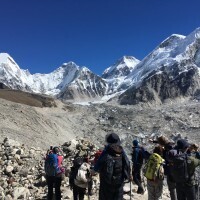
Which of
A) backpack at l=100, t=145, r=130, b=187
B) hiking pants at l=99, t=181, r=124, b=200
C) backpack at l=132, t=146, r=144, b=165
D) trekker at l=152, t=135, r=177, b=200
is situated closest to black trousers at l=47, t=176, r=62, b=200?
backpack at l=132, t=146, r=144, b=165

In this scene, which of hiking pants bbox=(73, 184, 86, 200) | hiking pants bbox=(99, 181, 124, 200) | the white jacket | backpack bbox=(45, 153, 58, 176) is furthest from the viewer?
backpack bbox=(45, 153, 58, 176)

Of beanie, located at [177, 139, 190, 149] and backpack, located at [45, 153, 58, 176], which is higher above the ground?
beanie, located at [177, 139, 190, 149]

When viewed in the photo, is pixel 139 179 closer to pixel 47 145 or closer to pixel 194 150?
pixel 194 150

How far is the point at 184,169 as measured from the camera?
845 cm

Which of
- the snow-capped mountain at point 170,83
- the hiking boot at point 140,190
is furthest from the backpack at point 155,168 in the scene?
the snow-capped mountain at point 170,83

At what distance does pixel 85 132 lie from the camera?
43844 millimetres

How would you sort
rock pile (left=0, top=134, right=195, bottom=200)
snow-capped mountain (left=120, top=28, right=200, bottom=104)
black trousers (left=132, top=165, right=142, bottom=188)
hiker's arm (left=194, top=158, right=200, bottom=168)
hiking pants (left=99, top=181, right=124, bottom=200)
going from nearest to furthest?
hiking pants (left=99, top=181, right=124, bottom=200) < hiker's arm (left=194, top=158, right=200, bottom=168) < black trousers (left=132, top=165, right=142, bottom=188) < rock pile (left=0, top=134, right=195, bottom=200) < snow-capped mountain (left=120, top=28, right=200, bottom=104)

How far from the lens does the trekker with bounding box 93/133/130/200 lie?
757cm

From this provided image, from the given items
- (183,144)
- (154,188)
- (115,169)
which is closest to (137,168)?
(154,188)

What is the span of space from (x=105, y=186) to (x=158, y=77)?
165 metres

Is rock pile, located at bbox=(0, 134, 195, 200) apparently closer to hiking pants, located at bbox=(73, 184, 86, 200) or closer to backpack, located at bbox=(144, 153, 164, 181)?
hiking pants, located at bbox=(73, 184, 86, 200)

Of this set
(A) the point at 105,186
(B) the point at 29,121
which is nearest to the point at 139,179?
(A) the point at 105,186

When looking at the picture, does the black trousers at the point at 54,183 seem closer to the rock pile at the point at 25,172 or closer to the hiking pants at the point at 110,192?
the rock pile at the point at 25,172

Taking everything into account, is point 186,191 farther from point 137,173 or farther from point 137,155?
point 137,173
